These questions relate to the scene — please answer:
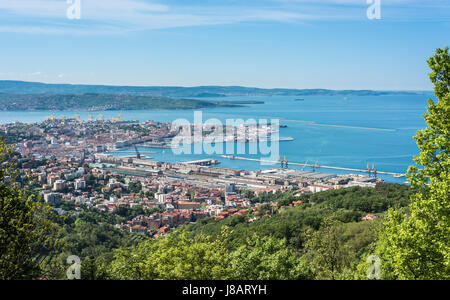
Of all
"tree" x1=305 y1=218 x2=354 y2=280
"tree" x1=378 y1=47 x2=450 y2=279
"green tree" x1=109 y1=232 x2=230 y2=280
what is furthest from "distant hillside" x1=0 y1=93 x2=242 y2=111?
"tree" x1=378 y1=47 x2=450 y2=279

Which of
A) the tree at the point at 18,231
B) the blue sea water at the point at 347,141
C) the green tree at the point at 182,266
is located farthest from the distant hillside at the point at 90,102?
the tree at the point at 18,231

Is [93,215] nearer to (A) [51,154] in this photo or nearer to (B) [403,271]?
(B) [403,271]

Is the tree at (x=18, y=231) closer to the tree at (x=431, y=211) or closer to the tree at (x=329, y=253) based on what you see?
the tree at (x=431, y=211)

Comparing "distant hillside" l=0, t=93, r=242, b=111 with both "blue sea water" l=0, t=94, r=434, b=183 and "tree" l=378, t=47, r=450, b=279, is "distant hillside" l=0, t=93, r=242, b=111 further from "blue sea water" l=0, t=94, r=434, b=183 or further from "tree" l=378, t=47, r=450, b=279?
"tree" l=378, t=47, r=450, b=279

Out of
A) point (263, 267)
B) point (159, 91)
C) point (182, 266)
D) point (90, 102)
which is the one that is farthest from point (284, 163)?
point (159, 91)

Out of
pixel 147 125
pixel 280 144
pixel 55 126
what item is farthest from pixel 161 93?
pixel 280 144
